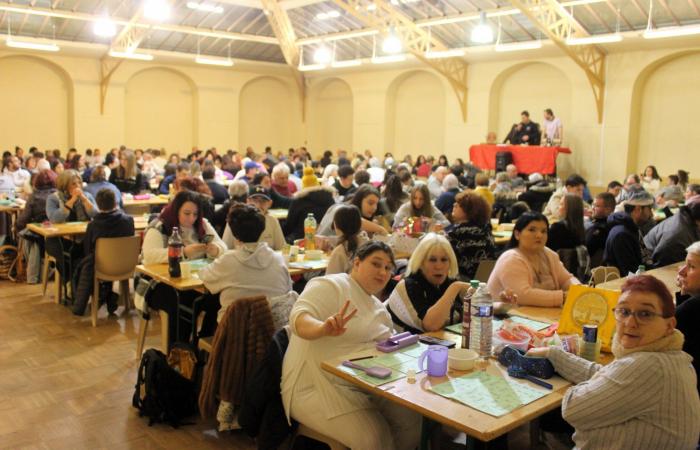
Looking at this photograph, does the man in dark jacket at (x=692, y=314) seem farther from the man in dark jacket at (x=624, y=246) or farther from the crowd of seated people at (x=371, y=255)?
the man in dark jacket at (x=624, y=246)

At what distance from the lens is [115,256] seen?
5727 millimetres

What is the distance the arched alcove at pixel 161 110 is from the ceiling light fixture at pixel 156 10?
3.16m

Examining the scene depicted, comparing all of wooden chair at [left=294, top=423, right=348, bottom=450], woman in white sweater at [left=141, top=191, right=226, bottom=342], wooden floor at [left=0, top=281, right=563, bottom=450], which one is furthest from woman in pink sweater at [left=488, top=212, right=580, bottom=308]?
woman in white sweater at [left=141, top=191, right=226, bottom=342]

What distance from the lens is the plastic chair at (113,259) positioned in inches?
224

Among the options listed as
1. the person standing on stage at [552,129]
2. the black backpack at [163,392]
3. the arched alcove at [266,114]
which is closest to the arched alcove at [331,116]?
the arched alcove at [266,114]

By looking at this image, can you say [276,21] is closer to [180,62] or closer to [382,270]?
[180,62]

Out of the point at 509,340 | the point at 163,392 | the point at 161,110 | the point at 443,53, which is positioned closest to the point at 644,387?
the point at 509,340

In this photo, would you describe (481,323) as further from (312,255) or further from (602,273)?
(312,255)

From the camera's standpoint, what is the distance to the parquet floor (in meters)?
3.65

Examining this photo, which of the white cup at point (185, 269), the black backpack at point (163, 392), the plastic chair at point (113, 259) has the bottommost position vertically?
the black backpack at point (163, 392)

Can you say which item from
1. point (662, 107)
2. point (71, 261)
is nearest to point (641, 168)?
point (662, 107)

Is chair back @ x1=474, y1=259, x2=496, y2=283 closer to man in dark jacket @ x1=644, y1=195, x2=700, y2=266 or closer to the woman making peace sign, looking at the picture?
man in dark jacket @ x1=644, y1=195, x2=700, y2=266

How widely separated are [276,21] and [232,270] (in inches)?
549

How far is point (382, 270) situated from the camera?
2961mm
